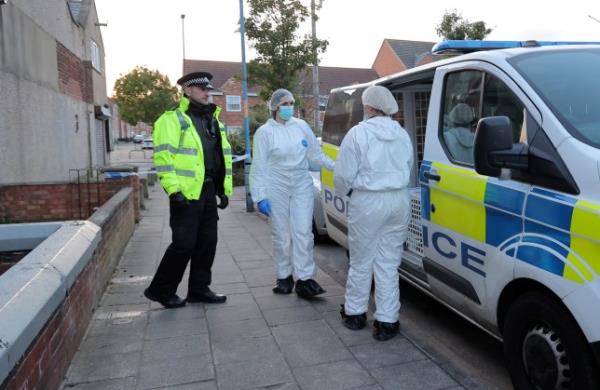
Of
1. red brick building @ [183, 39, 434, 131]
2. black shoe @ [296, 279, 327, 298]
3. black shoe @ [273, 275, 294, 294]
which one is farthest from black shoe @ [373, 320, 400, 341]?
red brick building @ [183, 39, 434, 131]

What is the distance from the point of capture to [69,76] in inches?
469

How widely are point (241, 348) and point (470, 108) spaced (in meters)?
2.24

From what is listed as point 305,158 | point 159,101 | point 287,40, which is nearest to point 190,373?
point 305,158

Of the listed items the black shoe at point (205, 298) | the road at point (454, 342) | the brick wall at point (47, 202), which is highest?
the brick wall at point (47, 202)

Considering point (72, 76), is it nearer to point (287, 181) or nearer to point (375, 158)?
point (287, 181)

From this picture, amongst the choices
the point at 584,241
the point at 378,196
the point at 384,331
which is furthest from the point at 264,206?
the point at 584,241

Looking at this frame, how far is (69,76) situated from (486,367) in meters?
11.4

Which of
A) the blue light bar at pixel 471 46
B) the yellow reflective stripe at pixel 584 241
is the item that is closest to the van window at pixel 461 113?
the blue light bar at pixel 471 46

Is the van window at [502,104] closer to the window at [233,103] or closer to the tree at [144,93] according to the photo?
the tree at [144,93]

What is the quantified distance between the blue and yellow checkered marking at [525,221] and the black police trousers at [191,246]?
197 cm

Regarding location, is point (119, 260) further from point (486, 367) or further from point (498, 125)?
point (498, 125)

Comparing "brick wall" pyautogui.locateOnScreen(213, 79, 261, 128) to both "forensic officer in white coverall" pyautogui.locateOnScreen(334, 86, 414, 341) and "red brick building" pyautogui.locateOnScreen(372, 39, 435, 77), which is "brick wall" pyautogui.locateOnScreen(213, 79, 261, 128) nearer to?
"red brick building" pyautogui.locateOnScreen(372, 39, 435, 77)

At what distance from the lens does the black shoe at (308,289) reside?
4.66m

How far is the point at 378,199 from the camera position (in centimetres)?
361
